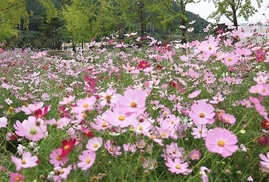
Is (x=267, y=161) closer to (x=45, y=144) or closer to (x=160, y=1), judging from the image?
(x=45, y=144)

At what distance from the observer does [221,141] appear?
44.2 inches

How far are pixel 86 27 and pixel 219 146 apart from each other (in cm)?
2388

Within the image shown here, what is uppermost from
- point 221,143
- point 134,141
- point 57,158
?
point 221,143

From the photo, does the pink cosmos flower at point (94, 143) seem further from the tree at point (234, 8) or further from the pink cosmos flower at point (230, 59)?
the tree at point (234, 8)

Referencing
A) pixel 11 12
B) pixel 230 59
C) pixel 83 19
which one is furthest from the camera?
pixel 83 19

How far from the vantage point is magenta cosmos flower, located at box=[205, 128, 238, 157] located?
111 cm

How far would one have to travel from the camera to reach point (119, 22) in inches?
798

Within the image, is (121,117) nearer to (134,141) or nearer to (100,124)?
(100,124)

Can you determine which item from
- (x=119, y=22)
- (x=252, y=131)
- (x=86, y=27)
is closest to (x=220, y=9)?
(x=119, y=22)

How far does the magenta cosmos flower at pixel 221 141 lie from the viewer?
3.63 ft

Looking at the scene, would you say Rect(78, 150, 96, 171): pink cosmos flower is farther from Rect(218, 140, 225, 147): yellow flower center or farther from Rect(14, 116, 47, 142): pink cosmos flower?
Rect(218, 140, 225, 147): yellow flower center

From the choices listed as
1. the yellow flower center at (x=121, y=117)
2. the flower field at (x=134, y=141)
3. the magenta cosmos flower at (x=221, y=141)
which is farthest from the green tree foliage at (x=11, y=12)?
the magenta cosmos flower at (x=221, y=141)

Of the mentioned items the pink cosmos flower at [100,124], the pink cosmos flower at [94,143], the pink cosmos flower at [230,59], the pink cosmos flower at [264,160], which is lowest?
the pink cosmos flower at [264,160]

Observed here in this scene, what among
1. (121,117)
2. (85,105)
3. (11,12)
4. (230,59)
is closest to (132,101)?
(121,117)
